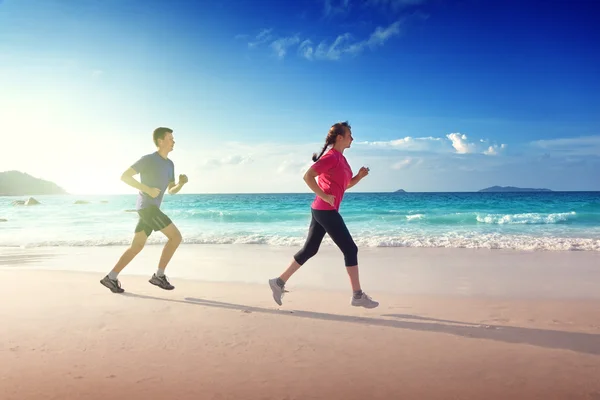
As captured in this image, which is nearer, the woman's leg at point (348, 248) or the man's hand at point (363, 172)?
the woman's leg at point (348, 248)

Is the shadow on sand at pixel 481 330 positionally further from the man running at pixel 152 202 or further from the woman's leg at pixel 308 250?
the man running at pixel 152 202

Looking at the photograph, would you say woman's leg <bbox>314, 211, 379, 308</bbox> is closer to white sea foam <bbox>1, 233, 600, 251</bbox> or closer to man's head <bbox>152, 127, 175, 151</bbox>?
man's head <bbox>152, 127, 175, 151</bbox>

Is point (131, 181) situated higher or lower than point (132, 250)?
higher

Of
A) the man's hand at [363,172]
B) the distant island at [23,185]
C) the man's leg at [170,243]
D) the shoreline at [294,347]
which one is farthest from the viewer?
the distant island at [23,185]

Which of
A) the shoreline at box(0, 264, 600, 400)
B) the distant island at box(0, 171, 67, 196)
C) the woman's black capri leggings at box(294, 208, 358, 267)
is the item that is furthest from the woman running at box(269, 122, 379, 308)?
the distant island at box(0, 171, 67, 196)

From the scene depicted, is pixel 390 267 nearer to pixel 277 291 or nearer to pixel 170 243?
pixel 277 291

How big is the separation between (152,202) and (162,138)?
2.69 feet

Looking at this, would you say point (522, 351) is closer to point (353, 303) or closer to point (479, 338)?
point (479, 338)

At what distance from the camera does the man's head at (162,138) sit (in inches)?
237

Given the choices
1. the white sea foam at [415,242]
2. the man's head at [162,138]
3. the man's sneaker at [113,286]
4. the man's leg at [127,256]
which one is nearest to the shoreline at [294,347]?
the man's sneaker at [113,286]

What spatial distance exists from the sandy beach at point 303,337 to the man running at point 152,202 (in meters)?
0.19

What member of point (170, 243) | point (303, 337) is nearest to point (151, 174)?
point (170, 243)

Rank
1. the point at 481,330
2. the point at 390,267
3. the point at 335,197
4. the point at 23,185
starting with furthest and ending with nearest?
the point at 23,185, the point at 390,267, the point at 335,197, the point at 481,330

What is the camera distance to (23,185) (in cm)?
13362
